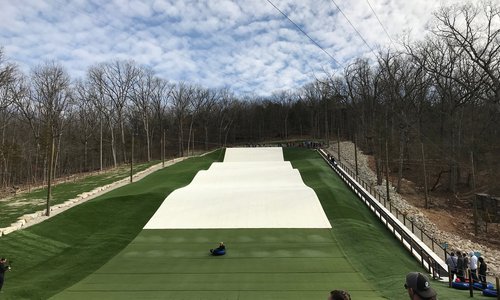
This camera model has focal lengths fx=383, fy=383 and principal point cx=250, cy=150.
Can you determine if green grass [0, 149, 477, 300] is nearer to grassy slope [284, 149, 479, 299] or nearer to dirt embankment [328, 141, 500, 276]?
grassy slope [284, 149, 479, 299]

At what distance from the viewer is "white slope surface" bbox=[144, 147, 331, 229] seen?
25.5m

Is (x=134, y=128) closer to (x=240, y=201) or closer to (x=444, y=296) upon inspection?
(x=240, y=201)

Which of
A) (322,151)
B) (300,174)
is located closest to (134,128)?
(322,151)

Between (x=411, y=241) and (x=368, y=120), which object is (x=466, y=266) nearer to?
(x=411, y=241)

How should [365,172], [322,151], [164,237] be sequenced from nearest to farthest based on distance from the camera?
[164,237] → [365,172] → [322,151]

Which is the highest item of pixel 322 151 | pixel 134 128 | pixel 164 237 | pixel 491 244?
pixel 134 128

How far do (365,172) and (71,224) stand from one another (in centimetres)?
3450

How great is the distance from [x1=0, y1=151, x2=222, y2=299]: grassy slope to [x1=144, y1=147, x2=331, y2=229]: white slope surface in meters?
1.98

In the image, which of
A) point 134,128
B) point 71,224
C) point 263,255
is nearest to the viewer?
point 263,255

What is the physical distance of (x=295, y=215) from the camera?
87.7 ft

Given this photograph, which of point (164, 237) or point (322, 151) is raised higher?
point (322, 151)

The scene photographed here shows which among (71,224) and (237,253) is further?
(71,224)

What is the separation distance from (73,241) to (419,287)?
2222 cm

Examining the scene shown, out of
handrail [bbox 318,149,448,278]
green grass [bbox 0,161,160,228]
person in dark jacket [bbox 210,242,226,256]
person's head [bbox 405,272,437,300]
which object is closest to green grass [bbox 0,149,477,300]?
person in dark jacket [bbox 210,242,226,256]
